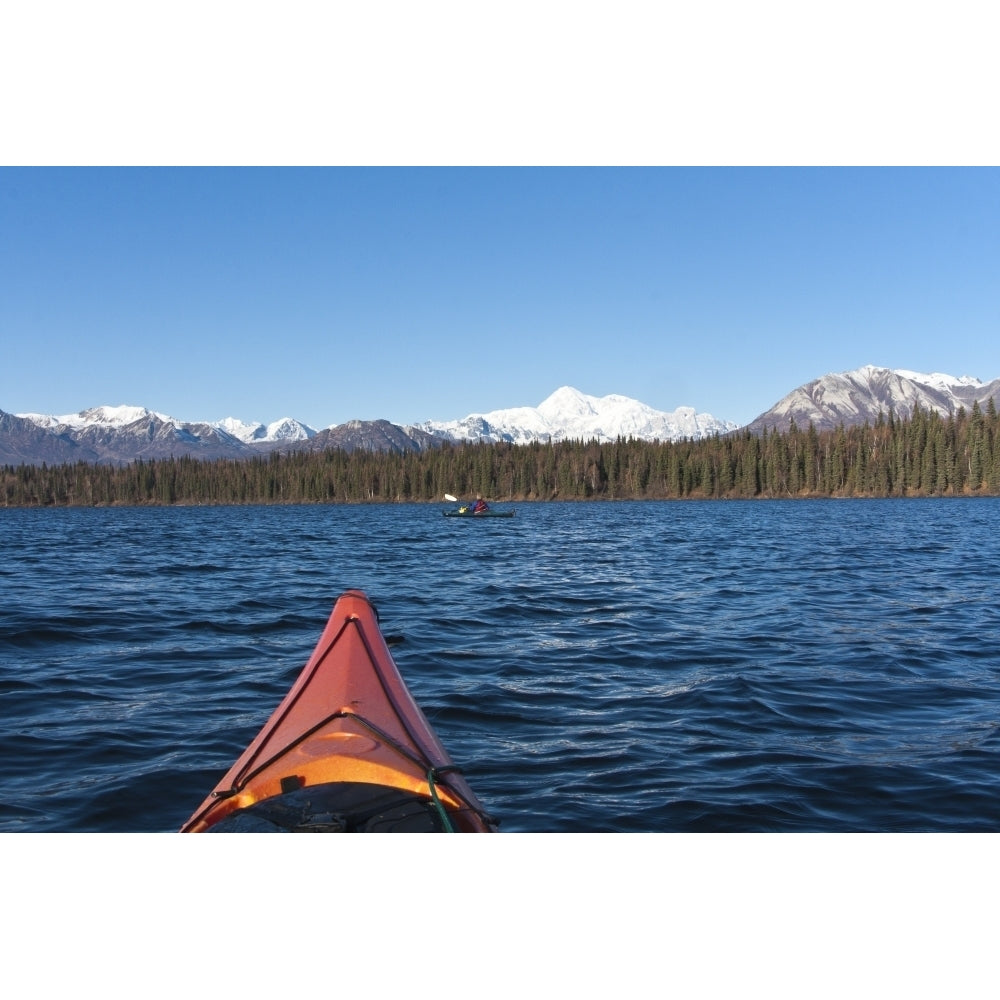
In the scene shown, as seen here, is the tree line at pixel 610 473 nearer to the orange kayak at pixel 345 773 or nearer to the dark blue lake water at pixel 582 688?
the dark blue lake water at pixel 582 688

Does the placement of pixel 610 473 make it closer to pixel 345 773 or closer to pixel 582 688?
pixel 582 688

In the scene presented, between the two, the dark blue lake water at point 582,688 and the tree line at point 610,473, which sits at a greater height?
the tree line at point 610,473

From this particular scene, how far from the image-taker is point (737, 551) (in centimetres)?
3491

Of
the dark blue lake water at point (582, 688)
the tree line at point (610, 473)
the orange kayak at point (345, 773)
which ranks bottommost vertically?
the dark blue lake water at point (582, 688)

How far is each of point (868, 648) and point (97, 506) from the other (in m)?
195

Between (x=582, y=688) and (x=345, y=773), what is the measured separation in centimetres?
599

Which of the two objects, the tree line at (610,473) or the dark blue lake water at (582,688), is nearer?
the dark blue lake water at (582,688)

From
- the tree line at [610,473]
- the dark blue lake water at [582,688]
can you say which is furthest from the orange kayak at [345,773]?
the tree line at [610,473]

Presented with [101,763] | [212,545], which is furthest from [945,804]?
[212,545]

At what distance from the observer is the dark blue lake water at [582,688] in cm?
769

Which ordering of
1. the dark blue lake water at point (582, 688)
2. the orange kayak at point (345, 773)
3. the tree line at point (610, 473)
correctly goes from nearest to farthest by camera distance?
the orange kayak at point (345, 773), the dark blue lake water at point (582, 688), the tree line at point (610, 473)

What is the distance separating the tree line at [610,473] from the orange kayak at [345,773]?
448 feet
